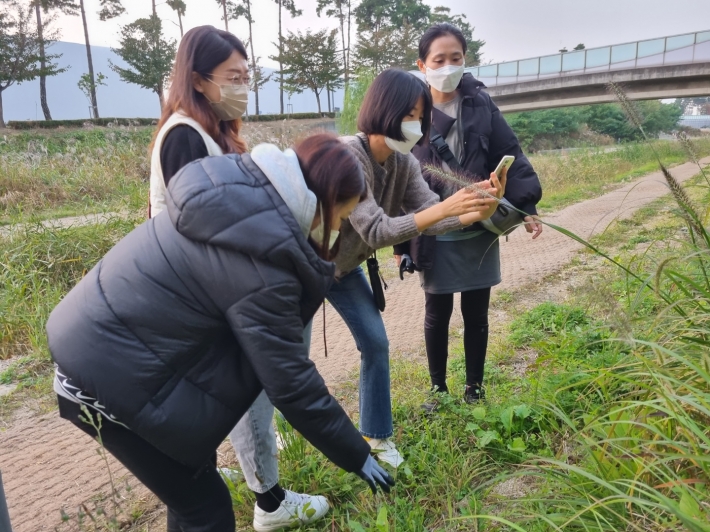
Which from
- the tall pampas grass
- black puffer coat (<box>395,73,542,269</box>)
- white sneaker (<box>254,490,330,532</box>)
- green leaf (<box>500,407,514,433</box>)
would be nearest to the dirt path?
the tall pampas grass

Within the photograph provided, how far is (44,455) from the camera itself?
294 centimetres

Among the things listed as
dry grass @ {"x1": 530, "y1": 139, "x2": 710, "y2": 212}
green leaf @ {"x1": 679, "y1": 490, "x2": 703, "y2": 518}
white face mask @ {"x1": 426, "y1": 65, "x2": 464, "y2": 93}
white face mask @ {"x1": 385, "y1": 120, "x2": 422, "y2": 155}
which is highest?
white face mask @ {"x1": 426, "y1": 65, "x2": 464, "y2": 93}

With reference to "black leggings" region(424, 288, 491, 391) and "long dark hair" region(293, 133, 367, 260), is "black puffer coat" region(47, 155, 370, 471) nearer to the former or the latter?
"long dark hair" region(293, 133, 367, 260)

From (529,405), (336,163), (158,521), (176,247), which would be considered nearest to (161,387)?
(176,247)

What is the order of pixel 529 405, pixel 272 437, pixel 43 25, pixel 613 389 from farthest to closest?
1. pixel 43 25
2. pixel 529 405
3. pixel 613 389
4. pixel 272 437

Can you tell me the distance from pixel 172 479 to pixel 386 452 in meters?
1.13

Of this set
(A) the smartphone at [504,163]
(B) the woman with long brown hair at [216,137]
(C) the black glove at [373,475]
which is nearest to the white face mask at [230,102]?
(B) the woman with long brown hair at [216,137]

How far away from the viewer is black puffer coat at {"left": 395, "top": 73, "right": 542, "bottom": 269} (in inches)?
102

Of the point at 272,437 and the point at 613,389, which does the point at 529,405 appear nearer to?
the point at 613,389

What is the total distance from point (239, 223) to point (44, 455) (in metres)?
2.43

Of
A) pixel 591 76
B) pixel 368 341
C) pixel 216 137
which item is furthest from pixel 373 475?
pixel 591 76

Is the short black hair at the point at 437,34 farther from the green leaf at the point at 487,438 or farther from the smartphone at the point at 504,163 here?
the green leaf at the point at 487,438

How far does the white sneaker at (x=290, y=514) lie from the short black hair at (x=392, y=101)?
4.72ft

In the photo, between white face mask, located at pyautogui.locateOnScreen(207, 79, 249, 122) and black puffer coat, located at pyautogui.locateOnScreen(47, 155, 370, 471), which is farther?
white face mask, located at pyautogui.locateOnScreen(207, 79, 249, 122)
